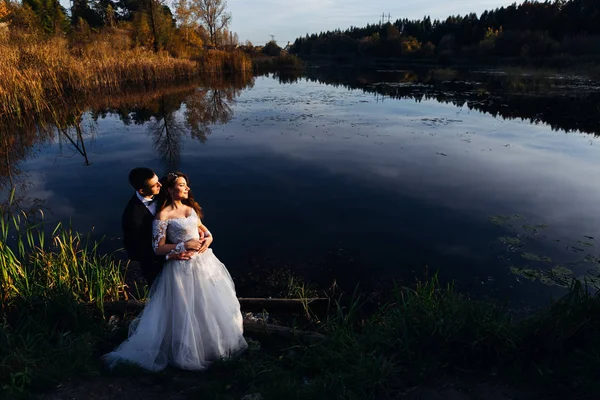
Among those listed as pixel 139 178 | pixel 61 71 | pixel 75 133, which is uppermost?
pixel 61 71

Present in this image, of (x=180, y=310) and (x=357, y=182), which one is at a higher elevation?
(x=180, y=310)

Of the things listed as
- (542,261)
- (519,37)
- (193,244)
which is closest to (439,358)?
(193,244)

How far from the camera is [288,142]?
12820mm

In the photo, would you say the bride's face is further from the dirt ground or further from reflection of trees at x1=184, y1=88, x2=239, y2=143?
reflection of trees at x1=184, y1=88, x2=239, y2=143

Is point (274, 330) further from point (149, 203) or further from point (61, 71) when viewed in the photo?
point (61, 71)

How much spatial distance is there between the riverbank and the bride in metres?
0.15

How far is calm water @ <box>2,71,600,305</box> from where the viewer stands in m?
5.75

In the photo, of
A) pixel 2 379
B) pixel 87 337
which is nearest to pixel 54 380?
pixel 2 379

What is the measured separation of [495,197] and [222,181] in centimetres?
640

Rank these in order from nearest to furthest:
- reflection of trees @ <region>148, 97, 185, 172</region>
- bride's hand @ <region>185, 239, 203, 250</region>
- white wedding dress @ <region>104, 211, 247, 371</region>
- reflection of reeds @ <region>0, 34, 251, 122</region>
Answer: white wedding dress @ <region>104, 211, 247, 371</region> → bride's hand @ <region>185, 239, 203, 250</region> → reflection of trees @ <region>148, 97, 185, 172</region> → reflection of reeds @ <region>0, 34, 251, 122</region>

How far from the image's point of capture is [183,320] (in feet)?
10.6

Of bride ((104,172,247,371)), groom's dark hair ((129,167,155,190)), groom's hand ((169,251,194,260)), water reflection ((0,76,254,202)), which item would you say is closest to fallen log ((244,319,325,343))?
bride ((104,172,247,371))

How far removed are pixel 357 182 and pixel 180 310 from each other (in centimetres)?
643

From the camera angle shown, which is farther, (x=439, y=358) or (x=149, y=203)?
(x=149, y=203)
